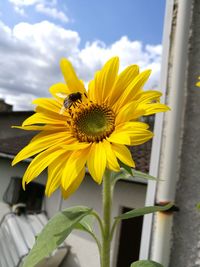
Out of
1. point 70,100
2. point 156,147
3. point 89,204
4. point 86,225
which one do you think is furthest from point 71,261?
point 70,100

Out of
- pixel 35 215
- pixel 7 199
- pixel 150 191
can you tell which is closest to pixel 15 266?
pixel 35 215

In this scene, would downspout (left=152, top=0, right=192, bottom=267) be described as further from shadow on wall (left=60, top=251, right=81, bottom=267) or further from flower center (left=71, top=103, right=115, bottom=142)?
shadow on wall (left=60, top=251, right=81, bottom=267)

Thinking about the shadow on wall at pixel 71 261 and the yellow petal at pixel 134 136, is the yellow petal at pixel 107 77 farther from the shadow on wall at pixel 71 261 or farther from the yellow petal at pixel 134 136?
the shadow on wall at pixel 71 261

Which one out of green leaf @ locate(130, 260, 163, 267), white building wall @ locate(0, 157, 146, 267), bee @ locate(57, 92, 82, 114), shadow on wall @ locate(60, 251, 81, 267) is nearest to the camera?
green leaf @ locate(130, 260, 163, 267)

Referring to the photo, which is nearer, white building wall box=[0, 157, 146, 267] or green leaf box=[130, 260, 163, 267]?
green leaf box=[130, 260, 163, 267]

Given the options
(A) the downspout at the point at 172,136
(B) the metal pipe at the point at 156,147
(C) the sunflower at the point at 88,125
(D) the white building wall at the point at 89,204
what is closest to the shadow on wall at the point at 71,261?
(D) the white building wall at the point at 89,204

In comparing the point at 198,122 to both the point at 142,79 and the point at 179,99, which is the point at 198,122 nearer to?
the point at 179,99

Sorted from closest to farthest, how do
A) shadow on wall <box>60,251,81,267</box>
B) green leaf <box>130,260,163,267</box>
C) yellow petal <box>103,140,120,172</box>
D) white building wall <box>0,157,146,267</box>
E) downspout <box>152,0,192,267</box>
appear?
1. yellow petal <box>103,140,120,172</box>
2. green leaf <box>130,260,163,267</box>
3. downspout <box>152,0,192,267</box>
4. white building wall <box>0,157,146,267</box>
5. shadow on wall <box>60,251,81,267</box>

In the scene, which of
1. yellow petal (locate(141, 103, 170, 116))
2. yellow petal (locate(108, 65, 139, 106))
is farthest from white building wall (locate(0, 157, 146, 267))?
yellow petal (locate(141, 103, 170, 116))
